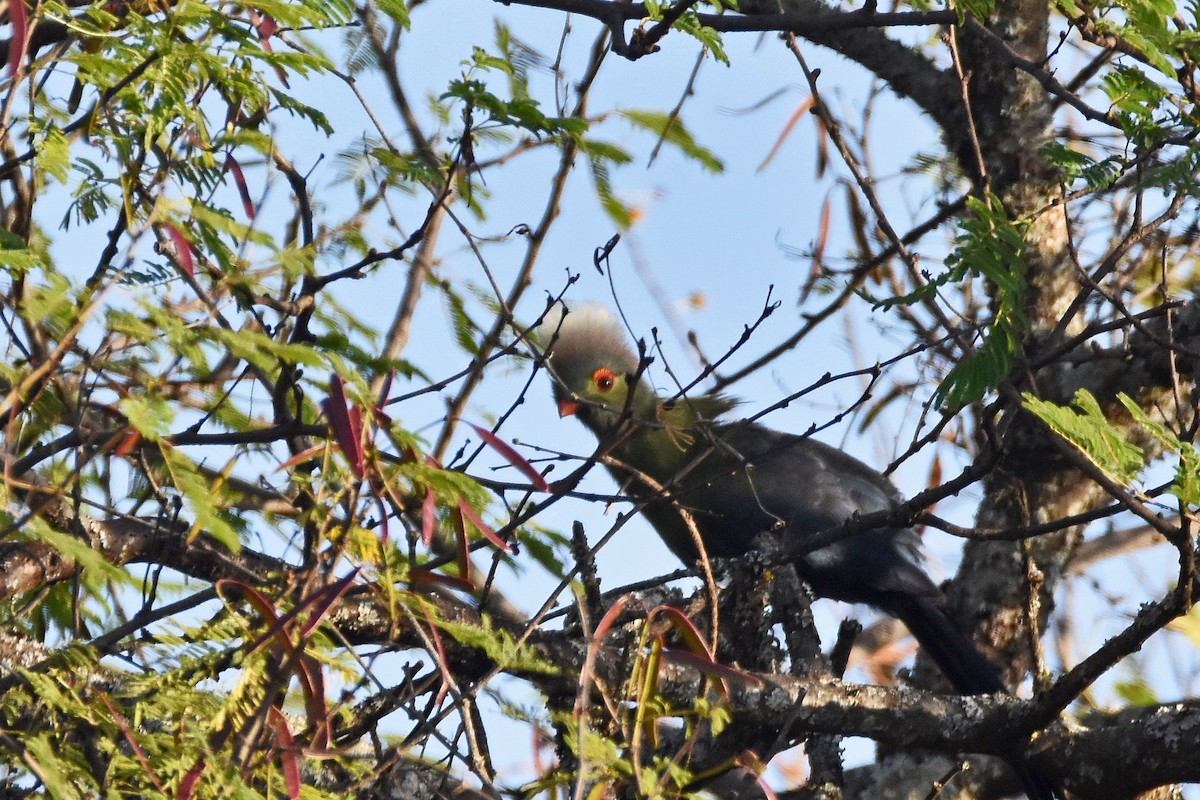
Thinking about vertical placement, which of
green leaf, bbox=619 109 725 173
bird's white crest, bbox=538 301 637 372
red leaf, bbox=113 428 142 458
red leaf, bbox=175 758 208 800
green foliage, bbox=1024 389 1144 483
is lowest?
red leaf, bbox=175 758 208 800

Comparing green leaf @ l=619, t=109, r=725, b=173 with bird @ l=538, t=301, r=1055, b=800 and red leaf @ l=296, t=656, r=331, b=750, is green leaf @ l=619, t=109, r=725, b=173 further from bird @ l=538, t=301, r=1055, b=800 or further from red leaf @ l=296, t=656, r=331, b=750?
red leaf @ l=296, t=656, r=331, b=750

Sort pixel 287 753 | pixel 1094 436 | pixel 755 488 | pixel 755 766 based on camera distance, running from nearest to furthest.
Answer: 1. pixel 287 753
2. pixel 755 766
3. pixel 1094 436
4. pixel 755 488

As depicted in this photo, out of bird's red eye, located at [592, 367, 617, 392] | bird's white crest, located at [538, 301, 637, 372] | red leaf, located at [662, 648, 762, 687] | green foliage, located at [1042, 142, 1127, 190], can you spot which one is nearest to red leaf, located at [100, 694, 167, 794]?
red leaf, located at [662, 648, 762, 687]

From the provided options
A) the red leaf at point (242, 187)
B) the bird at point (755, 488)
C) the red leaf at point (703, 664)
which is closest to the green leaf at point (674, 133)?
the bird at point (755, 488)

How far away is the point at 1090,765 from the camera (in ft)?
8.86

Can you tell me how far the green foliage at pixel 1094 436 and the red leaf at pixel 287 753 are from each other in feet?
4.26

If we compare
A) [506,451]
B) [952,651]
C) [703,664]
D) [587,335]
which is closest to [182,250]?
[506,451]

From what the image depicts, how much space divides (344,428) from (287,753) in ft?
1.32

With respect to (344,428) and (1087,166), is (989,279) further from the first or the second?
(344,428)

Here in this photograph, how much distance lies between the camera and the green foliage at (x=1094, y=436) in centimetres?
211

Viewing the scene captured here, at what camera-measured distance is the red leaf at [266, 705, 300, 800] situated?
1.48 metres

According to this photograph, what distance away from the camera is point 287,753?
4.92ft

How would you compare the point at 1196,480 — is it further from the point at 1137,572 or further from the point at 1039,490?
the point at 1137,572

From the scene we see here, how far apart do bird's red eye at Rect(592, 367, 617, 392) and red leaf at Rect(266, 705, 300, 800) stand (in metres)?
3.15
